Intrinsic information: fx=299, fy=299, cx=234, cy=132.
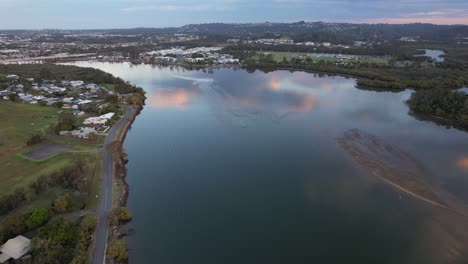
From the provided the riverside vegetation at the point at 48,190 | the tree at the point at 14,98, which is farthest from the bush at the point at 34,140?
the tree at the point at 14,98

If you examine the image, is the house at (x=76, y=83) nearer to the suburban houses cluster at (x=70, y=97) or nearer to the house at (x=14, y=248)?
the suburban houses cluster at (x=70, y=97)

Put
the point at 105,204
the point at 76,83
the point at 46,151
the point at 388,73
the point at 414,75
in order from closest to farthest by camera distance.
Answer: the point at 105,204
the point at 46,151
the point at 76,83
the point at 414,75
the point at 388,73

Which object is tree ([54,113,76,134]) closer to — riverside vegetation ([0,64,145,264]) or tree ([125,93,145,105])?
riverside vegetation ([0,64,145,264])

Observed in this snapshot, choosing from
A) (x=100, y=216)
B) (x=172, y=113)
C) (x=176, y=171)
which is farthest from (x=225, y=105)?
(x=100, y=216)

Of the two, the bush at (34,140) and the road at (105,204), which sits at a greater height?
the bush at (34,140)

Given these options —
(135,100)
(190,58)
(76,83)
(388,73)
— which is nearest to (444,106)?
(388,73)

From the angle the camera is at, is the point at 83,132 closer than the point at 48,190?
No

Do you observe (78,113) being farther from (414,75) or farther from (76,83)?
(414,75)

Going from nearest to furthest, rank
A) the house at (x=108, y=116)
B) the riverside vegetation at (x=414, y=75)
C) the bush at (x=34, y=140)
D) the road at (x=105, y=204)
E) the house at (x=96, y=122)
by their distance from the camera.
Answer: the road at (x=105, y=204) → the bush at (x=34, y=140) → the house at (x=96, y=122) → the house at (x=108, y=116) → the riverside vegetation at (x=414, y=75)
